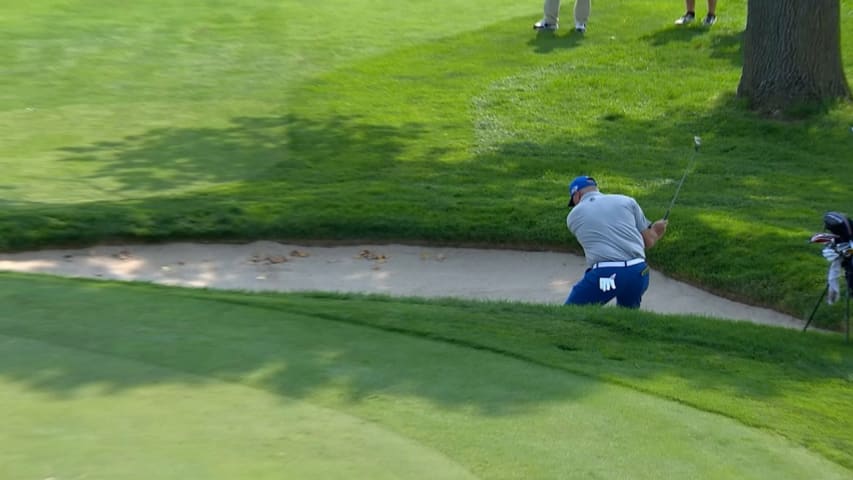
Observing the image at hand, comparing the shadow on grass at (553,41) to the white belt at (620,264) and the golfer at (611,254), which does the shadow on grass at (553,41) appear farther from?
the white belt at (620,264)

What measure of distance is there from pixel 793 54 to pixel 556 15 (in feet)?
22.3

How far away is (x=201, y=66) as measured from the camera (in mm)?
20016

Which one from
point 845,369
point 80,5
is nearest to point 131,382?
point 845,369

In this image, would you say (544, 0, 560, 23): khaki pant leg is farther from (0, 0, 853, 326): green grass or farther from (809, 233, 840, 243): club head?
(809, 233, 840, 243): club head

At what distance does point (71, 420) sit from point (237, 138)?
10685 mm

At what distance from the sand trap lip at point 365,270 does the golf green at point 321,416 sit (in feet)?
11.7

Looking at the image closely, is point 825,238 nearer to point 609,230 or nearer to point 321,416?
point 609,230

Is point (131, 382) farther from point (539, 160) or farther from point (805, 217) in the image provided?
point (539, 160)

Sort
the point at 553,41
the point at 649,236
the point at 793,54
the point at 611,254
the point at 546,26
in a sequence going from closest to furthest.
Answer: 1. the point at 611,254
2. the point at 649,236
3. the point at 793,54
4. the point at 553,41
5. the point at 546,26

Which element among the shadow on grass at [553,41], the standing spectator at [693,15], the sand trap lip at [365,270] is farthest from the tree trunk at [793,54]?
the sand trap lip at [365,270]

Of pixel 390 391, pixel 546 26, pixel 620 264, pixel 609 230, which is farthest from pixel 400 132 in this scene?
pixel 390 391

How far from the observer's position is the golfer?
357 inches

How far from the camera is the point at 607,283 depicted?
358 inches

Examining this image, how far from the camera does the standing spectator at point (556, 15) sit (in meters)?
21.4
